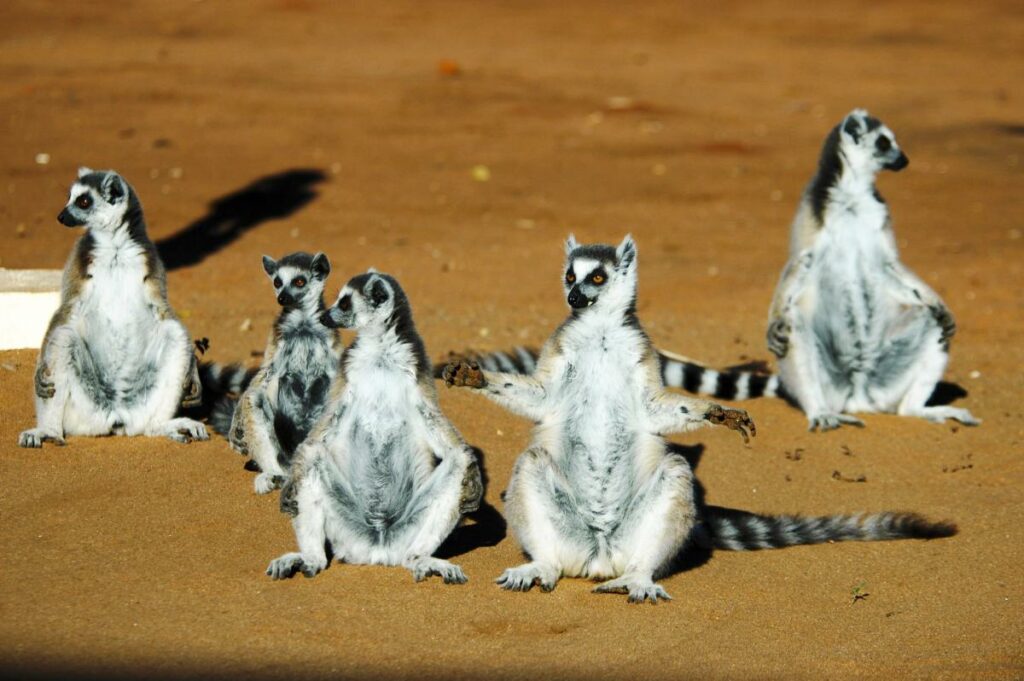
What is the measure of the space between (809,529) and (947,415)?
3150 mm

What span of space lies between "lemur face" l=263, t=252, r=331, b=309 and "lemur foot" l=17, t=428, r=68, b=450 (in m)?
1.67

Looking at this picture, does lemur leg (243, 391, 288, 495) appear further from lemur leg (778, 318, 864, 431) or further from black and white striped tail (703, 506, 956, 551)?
lemur leg (778, 318, 864, 431)

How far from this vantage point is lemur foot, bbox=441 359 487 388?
21.5 ft

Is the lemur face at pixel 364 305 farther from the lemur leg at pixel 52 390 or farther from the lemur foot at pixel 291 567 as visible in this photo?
the lemur leg at pixel 52 390

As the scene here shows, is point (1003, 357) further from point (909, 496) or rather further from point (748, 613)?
point (748, 613)

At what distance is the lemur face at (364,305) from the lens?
703 cm

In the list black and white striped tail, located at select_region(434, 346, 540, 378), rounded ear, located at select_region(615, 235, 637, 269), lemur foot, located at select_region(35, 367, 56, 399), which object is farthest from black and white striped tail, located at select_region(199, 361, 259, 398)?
rounded ear, located at select_region(615, 235, 637, 269)

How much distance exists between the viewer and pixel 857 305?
10.4 m

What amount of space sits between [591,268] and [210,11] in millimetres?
25008

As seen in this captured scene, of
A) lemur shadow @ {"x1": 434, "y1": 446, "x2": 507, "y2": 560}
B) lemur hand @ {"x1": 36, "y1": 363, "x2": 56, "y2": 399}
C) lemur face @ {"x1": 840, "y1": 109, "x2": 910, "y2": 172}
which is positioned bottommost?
lemur shadow @ {"x1": 434, "y1": 446, "x2": 507, "y2": 560}

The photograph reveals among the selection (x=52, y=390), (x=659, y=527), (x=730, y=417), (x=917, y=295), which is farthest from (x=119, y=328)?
(x=917, y=295)

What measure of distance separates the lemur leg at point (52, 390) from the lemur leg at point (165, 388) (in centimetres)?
45

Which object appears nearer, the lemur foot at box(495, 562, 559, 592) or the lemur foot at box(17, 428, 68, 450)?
the lemur foot at box(495, 562, 559, 592)

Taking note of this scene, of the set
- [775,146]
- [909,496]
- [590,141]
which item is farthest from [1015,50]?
[909,496]
